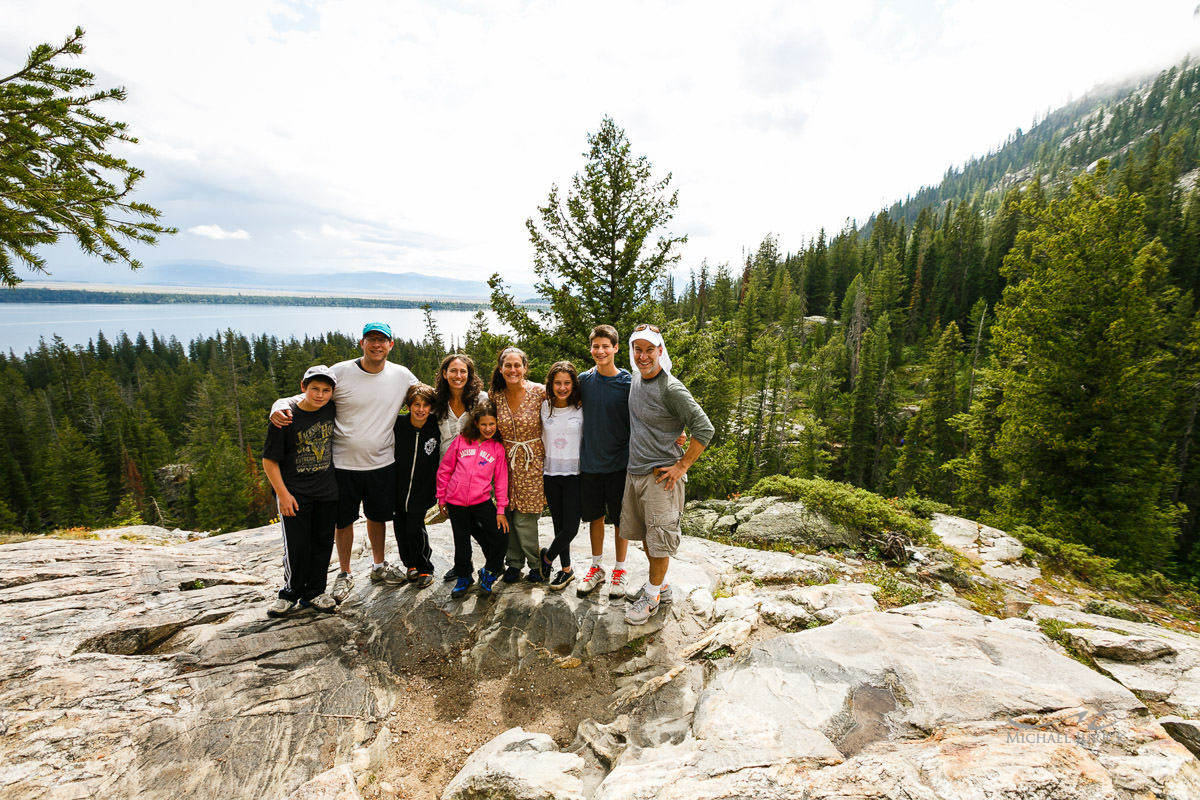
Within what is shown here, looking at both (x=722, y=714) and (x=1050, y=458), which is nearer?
(x=722, y=714)

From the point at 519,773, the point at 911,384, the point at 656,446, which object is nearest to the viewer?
the point at 519,773

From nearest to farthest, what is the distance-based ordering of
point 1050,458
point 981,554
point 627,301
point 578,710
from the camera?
point 578,710 < point 981,554 < point 627,301 < point 1050,458

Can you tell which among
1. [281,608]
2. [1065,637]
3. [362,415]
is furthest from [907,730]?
[281,608]

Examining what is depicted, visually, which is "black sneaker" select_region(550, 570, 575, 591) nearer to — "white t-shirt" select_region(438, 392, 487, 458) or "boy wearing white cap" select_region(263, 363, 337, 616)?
"white t-shirt" select_region(438, 392, 487, 458)

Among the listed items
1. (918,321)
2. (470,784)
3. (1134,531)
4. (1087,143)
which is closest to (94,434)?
(470,784)

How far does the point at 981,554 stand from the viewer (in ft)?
25.7

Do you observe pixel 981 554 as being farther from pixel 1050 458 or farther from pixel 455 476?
pixel 455 476

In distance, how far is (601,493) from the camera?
16.3 feet

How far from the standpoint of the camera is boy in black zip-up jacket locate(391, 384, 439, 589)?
4.88m

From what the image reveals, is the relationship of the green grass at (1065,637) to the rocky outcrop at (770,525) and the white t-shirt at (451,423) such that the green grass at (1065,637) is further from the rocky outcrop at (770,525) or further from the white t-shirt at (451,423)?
the white t-shirt at (451,423)

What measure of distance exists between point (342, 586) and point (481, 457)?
7.82 feet

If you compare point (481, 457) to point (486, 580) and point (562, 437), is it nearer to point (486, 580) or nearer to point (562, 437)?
point (562, 437)

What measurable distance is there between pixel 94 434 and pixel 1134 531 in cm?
7983

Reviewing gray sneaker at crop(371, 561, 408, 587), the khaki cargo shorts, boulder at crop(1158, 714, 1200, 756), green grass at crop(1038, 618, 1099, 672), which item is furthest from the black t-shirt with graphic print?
green grass at crop(1038, 618, 1099, 672)
